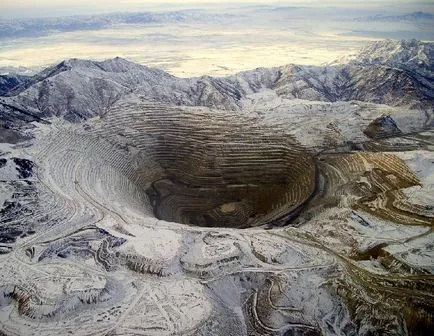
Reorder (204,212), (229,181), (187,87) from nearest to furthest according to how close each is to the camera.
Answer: (204,212) → (229,181) → (187,87)

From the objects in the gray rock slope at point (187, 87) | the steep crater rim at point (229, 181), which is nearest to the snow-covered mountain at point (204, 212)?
the steep crater rim at point (229, 181)

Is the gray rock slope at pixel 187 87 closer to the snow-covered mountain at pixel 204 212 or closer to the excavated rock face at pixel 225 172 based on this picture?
the snow-covered mountain at pixel 204 212

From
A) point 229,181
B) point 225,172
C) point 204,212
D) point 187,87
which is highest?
point 187,87

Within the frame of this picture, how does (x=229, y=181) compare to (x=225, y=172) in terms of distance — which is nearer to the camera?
(x=229, y=181)

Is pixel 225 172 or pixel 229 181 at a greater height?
pixel 225 172

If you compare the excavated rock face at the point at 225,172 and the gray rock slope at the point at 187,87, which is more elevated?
the gray rock slope at the point at 187,87

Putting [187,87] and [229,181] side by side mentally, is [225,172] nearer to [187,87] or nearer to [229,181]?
[229,181]

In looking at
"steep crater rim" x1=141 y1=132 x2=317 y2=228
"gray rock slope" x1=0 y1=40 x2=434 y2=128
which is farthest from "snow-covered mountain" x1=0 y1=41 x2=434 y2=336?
"gray rock slope" x1=0 y1=40 x2=434 y2=128

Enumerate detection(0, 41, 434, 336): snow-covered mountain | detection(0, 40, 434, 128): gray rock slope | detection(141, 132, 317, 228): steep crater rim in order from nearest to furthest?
1. detection(0, 41, 434, 336): snow-covered mountain
2. detection(141, 132, 317, 228): steep crater rim
3. detection(0, 40, 434, 128): gray rock slope

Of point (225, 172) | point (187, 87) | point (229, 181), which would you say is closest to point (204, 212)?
point (229, 181)

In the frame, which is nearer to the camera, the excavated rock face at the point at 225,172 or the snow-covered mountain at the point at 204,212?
the snow-covered mountain at the point at 204,212

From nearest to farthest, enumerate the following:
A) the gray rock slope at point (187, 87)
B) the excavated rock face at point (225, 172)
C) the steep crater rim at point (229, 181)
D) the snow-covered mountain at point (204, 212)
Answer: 1. the snow-covered mountain at point (204, 212)
2. the steep crater rim at point (229, 181)
3. the excavated rock face at point (225, 172)
4. the gray rock slope at point (187, 87)

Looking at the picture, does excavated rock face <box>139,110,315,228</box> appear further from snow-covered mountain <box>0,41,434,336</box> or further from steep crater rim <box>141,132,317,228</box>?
snow-covered mountain <box>0,41,434,336</box>
